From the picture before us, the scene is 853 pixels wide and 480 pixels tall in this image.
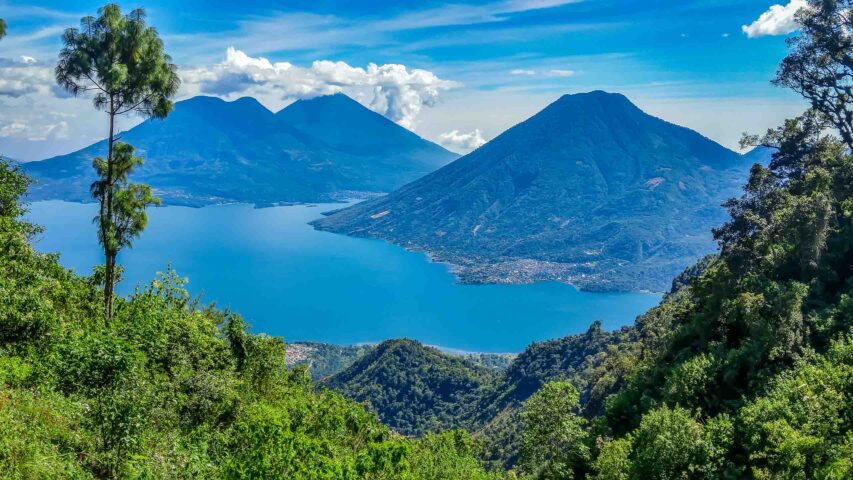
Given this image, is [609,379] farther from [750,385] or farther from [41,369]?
[41,369]

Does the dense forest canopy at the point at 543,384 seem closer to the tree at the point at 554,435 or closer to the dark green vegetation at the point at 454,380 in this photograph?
the tree at the point at 554,435

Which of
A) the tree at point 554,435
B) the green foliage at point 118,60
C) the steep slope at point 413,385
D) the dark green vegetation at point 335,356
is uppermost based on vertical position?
the green foliage at point 118,60

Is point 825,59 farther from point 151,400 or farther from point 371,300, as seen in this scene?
point 371,300

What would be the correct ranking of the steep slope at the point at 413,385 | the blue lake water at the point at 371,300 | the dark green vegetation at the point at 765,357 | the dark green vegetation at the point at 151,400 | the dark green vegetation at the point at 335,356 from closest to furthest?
the dark green vegetation at the point at 151,400 → the dark green vegetation at the point at 765,357 → the steep slope at the point at 413,385 → the dark green vegetation at the point at 335,356 → the blue lake water at the point at 371,300

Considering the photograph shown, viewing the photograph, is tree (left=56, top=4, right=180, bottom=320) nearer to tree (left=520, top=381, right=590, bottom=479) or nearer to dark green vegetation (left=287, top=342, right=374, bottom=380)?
tree (left=520, top=381, right=590, bottom=479)

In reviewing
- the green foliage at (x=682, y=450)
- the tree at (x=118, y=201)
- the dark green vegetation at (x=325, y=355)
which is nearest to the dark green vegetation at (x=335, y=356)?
the dark green vegetation at (x=325, y=355)

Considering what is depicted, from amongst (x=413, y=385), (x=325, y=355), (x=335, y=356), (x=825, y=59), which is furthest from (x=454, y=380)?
(x=825, y=59)
